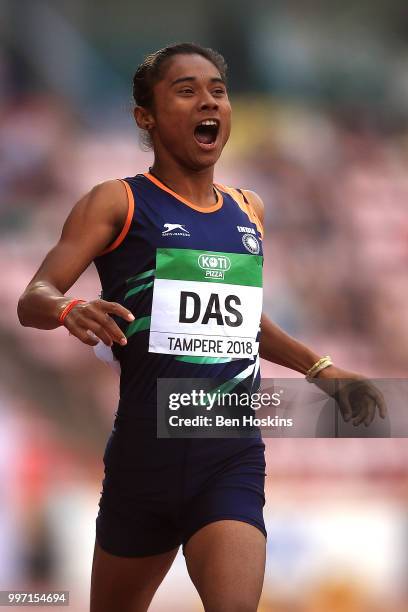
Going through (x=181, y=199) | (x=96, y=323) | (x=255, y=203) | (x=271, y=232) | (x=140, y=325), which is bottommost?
(x=96, y=323)

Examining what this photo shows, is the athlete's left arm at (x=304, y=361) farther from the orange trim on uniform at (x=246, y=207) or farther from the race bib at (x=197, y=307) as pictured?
the race bib at (x=197, y=307)

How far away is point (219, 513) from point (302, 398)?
82 centimetres

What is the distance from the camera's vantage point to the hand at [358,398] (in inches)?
136

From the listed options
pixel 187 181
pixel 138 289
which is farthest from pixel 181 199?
pixel 138 289

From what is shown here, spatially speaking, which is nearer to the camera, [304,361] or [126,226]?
[126,226]

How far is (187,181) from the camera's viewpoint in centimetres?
339

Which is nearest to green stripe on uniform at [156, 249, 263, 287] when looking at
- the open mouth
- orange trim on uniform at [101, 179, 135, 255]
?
orange trim on uniform at [101, 179, 135, 255]

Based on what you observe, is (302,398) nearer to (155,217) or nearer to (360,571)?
(155,217)

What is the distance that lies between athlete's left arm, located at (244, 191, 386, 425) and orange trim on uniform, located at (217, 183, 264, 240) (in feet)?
0.20

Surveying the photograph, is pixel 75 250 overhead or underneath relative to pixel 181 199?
underneath

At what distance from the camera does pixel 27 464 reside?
19.1 feet

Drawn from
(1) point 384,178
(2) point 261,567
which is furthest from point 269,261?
(2) point 261,567

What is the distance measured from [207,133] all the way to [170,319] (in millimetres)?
633

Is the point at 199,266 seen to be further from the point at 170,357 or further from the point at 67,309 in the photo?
the point at 67,309
